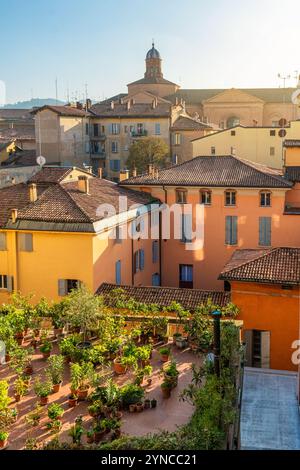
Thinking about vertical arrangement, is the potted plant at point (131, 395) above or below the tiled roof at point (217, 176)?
below

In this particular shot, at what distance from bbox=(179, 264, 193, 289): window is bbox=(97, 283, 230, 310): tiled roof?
10.2 meters

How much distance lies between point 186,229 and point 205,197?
2.05 meters

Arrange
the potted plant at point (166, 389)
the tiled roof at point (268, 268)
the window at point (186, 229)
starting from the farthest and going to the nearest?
the window at point (186, 229)
the tiled roof at point (268, 268)
the potted plant at point (166, 389)

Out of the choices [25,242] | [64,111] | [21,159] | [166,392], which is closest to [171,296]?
[25,242]

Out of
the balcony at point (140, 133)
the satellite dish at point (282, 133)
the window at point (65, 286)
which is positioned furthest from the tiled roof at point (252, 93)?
the window at point (65, 286)

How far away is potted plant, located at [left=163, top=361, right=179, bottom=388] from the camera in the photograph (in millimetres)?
12922

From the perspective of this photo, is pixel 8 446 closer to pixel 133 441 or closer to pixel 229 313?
pixel 133 441

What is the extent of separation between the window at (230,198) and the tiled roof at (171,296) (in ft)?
34.6

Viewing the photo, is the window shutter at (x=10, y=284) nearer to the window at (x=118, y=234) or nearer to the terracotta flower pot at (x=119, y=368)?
the window at (x=118, y=234)

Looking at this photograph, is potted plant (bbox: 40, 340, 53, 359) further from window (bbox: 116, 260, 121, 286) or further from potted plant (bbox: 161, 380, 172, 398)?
window (bbox: 116, 260, 121, 286)

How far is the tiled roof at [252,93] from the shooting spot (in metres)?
73.2

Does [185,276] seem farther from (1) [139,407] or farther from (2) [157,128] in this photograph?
(2) [157,128]

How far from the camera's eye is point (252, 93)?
76000 mm

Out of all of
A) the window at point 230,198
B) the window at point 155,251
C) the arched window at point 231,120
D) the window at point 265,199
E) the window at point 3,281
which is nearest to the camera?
the window at point 3,281
